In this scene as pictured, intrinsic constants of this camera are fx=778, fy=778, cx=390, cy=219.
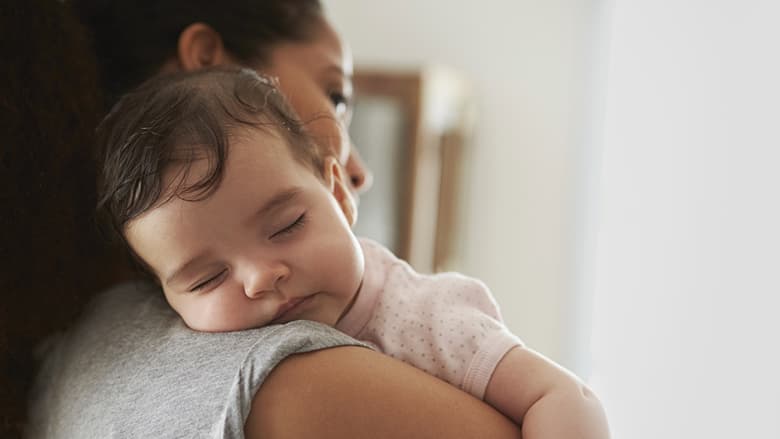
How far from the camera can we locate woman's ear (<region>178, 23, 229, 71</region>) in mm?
1162

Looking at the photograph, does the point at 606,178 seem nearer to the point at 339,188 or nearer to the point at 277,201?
the point at 339,188

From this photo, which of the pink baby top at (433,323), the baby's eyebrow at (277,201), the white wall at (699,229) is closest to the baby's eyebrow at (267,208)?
the baby's eyebrow at (277,201)

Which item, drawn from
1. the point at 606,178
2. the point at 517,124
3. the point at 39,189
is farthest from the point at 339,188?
the point at 517,124

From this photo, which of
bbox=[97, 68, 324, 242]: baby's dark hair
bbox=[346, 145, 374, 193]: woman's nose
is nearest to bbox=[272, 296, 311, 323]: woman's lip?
bbox=[97, 68, 324, 242]: baby's dark hair

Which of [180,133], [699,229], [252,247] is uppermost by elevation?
[180,133]

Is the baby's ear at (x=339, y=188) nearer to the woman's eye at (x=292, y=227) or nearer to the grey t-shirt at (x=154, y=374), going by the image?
the woman's eye at (x=292, y=227)

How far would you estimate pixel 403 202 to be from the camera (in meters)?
3.32

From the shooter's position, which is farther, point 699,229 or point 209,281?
point 699,229

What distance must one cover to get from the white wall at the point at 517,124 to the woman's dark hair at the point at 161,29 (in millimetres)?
2836

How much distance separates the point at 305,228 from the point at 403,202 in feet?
8.09

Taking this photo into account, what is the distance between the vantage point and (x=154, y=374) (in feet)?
2.46

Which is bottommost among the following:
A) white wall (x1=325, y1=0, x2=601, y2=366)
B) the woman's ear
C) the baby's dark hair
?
white wall (x1=325, y1=0, x2=601, y2=366)

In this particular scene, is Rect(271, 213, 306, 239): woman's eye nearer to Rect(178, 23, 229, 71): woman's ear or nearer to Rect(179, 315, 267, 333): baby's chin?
Rect(179, 315, 267, 333): baby's chin

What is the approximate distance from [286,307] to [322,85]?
47 cm
